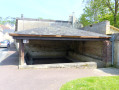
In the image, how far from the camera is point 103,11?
1956 centimetres

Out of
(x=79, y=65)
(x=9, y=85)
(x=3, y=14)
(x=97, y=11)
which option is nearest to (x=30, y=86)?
(x=9, y=85)

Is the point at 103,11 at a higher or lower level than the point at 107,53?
higher

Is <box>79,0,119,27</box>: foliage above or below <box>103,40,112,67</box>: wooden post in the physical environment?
above

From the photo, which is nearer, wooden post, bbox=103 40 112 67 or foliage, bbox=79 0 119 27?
wooden post, bbox=103 40 112 67

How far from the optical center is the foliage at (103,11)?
16.3 meters

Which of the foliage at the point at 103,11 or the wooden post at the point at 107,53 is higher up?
the foliage at the point at 103,11

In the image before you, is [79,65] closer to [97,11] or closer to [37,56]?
[37,56]

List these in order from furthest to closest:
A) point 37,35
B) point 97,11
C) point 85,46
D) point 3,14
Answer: point 3,14 → point 97,11 → point 85,46 → point 37,35

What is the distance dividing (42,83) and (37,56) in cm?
955

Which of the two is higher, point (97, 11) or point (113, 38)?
point (97, 11)

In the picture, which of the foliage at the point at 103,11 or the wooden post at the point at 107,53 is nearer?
the wooden post at the point at 107,53

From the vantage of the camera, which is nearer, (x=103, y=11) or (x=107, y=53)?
(x=107, y=53)

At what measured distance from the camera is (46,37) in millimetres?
7090

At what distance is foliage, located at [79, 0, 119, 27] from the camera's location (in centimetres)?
1631
